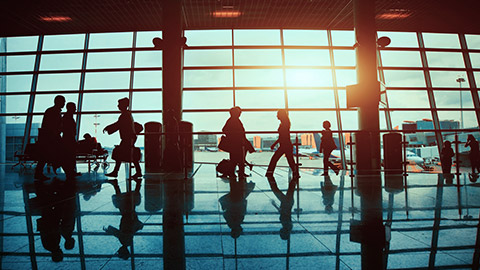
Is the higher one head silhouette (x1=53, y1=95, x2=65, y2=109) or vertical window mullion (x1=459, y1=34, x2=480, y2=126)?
vertical window mullion (x1=459, y1=34, x2=480, y2=126)

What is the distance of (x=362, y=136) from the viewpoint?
9367mm

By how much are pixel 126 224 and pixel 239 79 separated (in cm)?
990

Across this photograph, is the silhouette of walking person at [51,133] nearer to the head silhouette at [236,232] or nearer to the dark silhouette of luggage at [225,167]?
the dark silhouette of luggage at [225,167]

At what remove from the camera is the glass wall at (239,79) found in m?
11.4

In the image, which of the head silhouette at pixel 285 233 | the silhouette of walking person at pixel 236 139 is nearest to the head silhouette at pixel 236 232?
the head silhouette at pixel 285 233

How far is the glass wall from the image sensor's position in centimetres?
1144

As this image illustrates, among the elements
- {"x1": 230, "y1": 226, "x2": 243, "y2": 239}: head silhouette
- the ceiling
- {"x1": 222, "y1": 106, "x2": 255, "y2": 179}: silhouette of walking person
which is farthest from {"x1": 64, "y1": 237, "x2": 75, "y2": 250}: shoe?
the ceiling

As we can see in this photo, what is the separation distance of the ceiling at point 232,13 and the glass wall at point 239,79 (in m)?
0.54

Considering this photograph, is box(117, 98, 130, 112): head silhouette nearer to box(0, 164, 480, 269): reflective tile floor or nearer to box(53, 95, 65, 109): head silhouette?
box(53, 95, 65, 109): head silhouette

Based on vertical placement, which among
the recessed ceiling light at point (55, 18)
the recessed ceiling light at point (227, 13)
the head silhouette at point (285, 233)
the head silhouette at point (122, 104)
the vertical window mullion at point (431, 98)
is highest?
the recessed ceiling light at point (227, 13)

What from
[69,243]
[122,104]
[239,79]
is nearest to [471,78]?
[239,79]

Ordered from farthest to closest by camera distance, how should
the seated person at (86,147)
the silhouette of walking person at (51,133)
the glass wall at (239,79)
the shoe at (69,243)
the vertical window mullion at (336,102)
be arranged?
1. the vertical window mullion at (336,102)
2. the glass wall at (239,79)
3. the seated person at (86,147)
4. the silhouette of walking person at (51,133)
5. the shoe at (69,243)

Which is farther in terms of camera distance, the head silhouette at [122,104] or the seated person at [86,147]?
the seated person at [86,147]

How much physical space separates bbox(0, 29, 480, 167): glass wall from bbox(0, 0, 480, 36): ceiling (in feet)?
1.77
